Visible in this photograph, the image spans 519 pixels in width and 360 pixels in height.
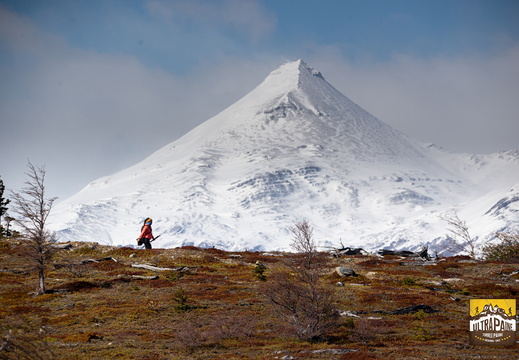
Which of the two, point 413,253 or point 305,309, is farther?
point 413,253

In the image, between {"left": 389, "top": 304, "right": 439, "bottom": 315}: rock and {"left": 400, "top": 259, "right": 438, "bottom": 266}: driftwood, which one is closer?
{"left": 389, "top": 304, "right": 439, "bottom": 315}: rock

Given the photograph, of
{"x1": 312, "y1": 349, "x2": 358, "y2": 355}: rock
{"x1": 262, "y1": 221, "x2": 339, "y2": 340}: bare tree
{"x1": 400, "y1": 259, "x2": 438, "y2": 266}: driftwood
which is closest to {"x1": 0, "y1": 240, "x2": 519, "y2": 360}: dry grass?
{"x1": 312, "y1": 349, "x2": 358, "y2": 355}: rock

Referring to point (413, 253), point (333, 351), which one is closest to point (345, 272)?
point (413, 253)

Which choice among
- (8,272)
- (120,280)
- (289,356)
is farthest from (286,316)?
(8,272)

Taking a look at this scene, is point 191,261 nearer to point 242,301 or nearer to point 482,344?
point 242,301

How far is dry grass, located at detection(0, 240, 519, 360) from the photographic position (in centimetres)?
1959

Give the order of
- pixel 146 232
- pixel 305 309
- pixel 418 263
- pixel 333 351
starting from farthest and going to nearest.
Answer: pixel 418 263 < pixel 146 232 < pixel 305 309 < pixel 333 351

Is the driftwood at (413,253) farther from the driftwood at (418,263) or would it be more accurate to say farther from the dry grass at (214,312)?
the dry grass at (214,312)

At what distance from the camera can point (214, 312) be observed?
27.1 meters

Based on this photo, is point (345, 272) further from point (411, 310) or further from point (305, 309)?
point (305, 309)

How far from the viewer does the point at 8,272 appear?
123ft

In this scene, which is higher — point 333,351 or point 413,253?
point 413,253

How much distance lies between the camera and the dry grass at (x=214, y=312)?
64.3 ft

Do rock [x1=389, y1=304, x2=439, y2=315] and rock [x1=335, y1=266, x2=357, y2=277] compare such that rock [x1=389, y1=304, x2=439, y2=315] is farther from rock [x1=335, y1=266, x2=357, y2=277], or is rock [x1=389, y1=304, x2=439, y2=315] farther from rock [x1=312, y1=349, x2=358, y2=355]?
rock [x1=335, y1=266, x2=357, y2=277]
